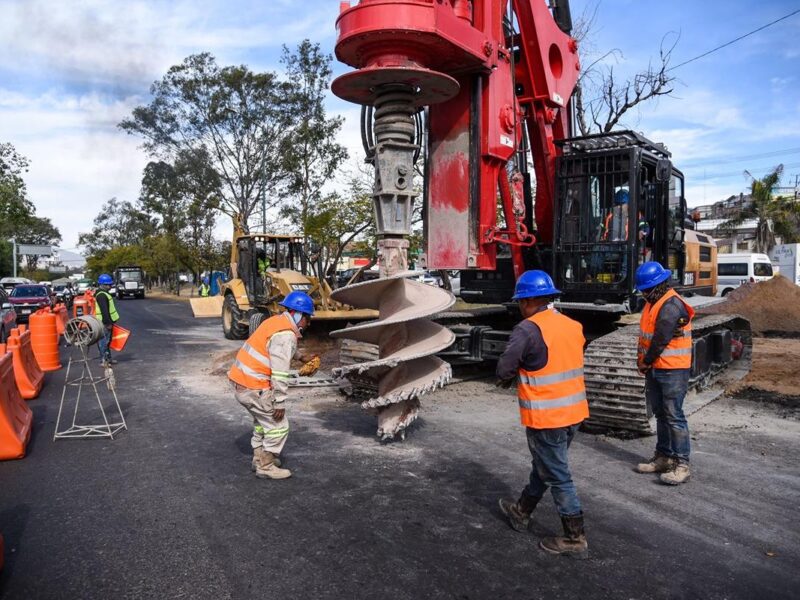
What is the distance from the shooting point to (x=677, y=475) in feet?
16.9

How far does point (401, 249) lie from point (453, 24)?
2.20 m

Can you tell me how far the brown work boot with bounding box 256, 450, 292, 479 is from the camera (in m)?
5.25

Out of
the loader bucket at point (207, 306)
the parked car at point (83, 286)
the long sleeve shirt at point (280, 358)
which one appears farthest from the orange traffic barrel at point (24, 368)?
the parked car at point (83, 286)

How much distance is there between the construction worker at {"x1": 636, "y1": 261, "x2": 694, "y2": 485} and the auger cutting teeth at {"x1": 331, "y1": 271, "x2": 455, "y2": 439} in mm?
1783

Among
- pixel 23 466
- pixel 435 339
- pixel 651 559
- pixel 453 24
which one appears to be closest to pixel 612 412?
pixel 435 339

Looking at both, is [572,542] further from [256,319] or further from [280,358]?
[256,319]

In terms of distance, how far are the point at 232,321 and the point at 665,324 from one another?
13518mm

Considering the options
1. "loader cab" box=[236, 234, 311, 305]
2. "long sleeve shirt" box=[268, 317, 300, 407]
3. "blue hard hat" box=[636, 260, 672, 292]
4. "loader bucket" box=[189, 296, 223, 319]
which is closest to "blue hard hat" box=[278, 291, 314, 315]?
"long sleeve shirt" box=[268, 317, 300, 407]

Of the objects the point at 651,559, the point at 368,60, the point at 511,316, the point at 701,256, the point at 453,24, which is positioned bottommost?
the point at 651,559

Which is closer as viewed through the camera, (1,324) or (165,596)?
(165,596)

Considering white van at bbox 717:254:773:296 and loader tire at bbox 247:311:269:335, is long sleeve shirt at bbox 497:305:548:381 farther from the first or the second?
white van at bbox 717:254:773:296

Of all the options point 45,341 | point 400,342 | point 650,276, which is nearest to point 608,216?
point 650,276

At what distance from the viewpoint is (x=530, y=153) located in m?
7.82

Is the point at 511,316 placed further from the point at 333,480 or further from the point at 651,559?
the point at 651,559
